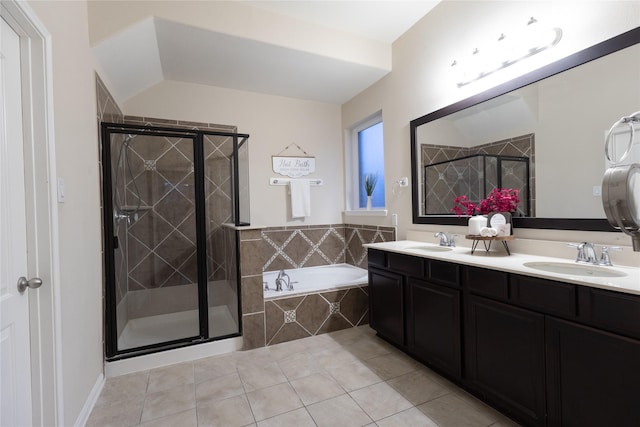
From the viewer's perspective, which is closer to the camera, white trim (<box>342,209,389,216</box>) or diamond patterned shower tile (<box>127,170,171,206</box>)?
diamond patterned shower tile (<box>127,170,171,206</box>)

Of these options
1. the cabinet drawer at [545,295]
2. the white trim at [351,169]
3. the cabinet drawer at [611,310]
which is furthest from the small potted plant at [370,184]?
the cabinet drawer at [611,310]

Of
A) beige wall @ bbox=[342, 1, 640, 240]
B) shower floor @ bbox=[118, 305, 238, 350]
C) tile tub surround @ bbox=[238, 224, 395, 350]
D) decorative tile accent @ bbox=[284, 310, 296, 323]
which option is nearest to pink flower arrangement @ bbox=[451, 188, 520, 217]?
beige wall @ bbox=[342, 1, 640, 240]

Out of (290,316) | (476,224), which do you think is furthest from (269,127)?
(476,224)

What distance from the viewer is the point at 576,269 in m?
1.58

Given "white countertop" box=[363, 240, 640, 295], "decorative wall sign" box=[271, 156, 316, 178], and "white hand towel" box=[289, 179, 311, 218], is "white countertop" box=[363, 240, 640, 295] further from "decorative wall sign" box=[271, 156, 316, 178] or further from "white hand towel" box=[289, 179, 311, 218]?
"decorative wall sign" box=[271, 156, 316, 178]

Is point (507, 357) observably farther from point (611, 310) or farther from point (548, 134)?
point (548, 134)

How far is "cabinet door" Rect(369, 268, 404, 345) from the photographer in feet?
7.51

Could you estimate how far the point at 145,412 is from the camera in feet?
5.61

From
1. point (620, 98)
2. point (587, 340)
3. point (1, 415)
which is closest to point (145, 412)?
point (1, 415)

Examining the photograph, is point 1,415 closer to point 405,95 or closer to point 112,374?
point 112,374

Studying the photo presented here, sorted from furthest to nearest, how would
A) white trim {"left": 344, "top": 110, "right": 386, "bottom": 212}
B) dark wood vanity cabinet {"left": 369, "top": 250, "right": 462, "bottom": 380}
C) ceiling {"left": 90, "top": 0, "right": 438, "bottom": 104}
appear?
1. white trim {"left": 344, "top": 110, "right": 386, "bottom": 212}
2. ceiling {"left": 90, "top": 0, "right": 438, "bottom": 104}
3. dark wood vanity cabinet {"left": 369, "top": 250, "right": 462, "bottom": 380}

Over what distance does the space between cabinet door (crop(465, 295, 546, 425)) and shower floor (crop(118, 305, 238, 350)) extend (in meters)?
1.81

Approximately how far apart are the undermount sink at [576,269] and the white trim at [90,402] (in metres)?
2.56

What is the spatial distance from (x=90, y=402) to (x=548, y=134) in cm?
316
